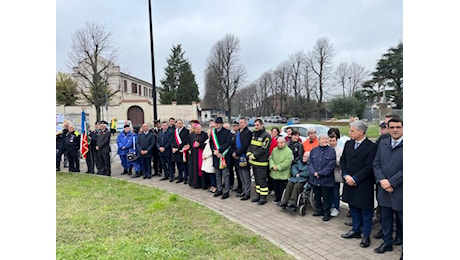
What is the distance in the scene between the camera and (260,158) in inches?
249

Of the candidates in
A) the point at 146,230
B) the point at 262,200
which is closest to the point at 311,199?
the point at 262,200

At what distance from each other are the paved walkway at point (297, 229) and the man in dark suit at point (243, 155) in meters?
0.33

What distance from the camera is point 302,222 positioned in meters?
5.19

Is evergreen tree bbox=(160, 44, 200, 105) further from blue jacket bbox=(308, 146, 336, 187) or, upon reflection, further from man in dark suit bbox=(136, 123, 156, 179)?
blue jacket bbox=(308, 146, 336, 187)

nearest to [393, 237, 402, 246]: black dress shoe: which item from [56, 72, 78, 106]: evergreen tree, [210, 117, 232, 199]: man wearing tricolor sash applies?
[210, 117, 232, 199]: man wearing tricolor sash

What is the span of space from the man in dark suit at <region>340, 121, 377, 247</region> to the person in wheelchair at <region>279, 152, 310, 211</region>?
1222 millimetres

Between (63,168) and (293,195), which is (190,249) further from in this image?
(63,168)

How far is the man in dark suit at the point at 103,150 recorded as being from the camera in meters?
9.50

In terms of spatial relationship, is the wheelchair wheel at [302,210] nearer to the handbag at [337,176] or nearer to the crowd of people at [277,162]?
the crowd of people at [277,162]

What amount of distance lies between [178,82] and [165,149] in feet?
166

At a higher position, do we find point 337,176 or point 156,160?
point 337,176

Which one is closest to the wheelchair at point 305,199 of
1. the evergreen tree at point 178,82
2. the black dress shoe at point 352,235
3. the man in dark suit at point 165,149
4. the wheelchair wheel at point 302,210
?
the wheelchair wheel at point 302,210

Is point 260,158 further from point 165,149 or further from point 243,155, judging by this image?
point 165,149

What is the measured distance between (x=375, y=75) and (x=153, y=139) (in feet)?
147
